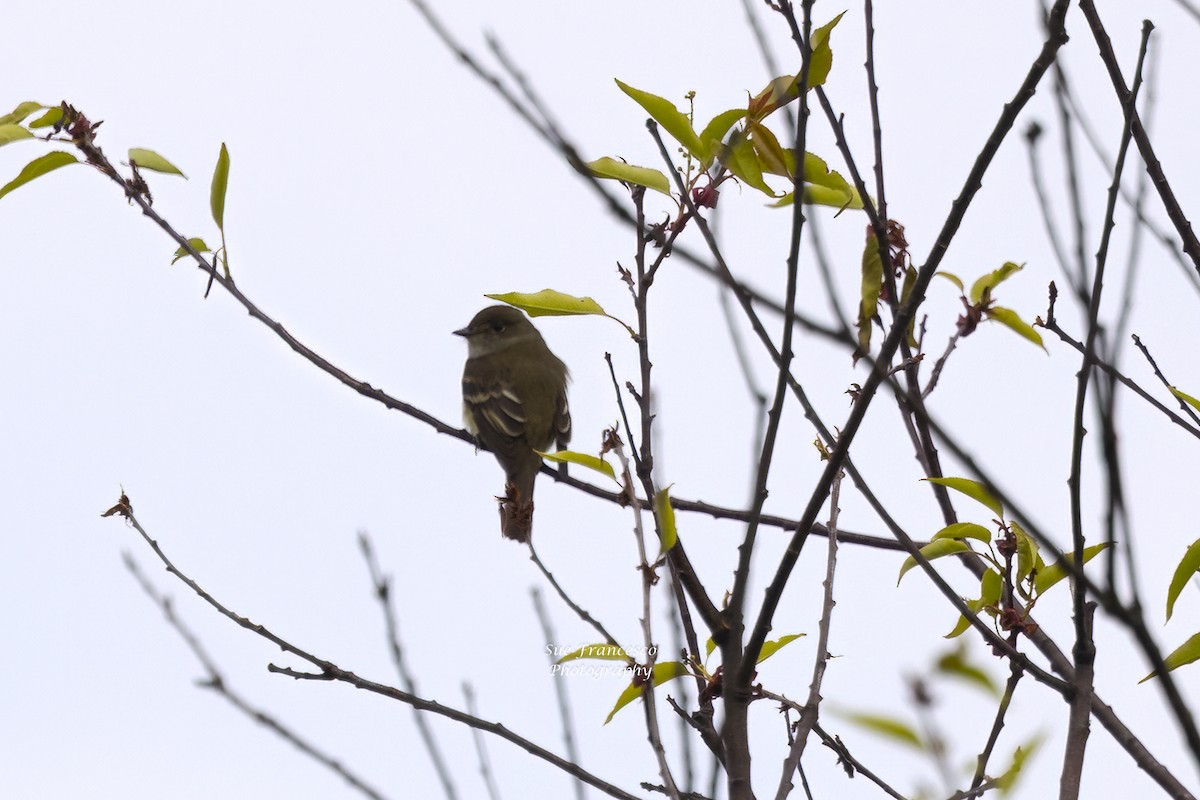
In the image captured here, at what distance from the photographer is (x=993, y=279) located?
4.33 meters

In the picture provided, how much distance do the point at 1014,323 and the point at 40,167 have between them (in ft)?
10.1

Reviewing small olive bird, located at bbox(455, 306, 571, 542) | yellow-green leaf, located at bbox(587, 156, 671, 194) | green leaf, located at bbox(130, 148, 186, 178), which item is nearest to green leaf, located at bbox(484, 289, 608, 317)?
yellow-green leaf, located at bbox(587, 156, 671, 194)

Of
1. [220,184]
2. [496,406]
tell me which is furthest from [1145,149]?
[496,406]

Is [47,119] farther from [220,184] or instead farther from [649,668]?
[649,668]

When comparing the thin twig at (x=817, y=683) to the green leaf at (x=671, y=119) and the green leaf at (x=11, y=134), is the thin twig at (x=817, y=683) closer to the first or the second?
the green leaf at (x=671, y=119)

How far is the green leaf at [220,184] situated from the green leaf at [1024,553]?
2.66 metres

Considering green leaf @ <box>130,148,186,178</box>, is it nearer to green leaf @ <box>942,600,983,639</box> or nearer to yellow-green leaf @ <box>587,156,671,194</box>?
yellow-green leaf @ <box>587,156,671,194</box>

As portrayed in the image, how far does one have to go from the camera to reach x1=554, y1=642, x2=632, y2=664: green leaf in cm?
326

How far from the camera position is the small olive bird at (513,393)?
8719 mm

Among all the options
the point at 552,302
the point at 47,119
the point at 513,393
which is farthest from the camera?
the point at 513,393

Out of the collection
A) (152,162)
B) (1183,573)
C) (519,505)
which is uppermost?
(152,162)

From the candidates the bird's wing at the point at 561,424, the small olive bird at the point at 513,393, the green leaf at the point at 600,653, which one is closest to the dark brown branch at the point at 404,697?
the green leaf at the point at 600,653

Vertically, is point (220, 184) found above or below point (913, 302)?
above

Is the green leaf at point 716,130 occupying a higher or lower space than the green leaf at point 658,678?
higher
